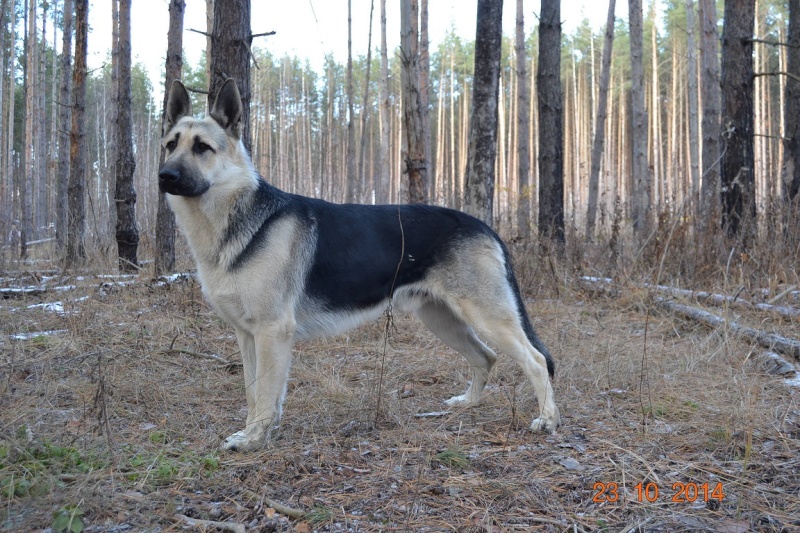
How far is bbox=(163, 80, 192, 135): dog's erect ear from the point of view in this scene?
13.4 ft

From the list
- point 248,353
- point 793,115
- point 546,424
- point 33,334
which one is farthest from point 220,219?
point 793,115

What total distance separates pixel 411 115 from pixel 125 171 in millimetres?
4973

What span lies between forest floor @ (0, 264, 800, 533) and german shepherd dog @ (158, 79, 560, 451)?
386 millimetres

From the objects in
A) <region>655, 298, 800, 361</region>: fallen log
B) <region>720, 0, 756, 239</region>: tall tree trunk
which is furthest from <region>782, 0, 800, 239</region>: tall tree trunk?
<region>655, 298, 800, 361</region>: fallen log

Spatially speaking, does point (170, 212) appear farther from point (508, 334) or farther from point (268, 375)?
point (508, 334)

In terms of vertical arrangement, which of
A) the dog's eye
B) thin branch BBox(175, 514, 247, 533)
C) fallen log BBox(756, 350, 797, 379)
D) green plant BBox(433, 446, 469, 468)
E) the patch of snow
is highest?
the dog's eye

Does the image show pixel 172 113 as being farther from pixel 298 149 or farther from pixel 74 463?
pixel 298 149

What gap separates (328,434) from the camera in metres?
3.77

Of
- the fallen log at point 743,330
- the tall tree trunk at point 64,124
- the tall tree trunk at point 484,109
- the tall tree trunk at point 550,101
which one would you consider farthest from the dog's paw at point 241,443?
the tall tree trunk at point 64,124

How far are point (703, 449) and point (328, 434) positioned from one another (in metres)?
2.16

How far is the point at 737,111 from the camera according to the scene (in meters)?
9.66

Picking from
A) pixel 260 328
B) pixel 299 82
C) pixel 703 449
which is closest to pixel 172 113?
pixel 260 328

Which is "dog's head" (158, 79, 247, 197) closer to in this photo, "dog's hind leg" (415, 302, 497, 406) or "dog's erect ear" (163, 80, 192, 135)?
"dog's erect ear" (163, 80, 192, 135)

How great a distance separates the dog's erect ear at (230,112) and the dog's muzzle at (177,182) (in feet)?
1.82
